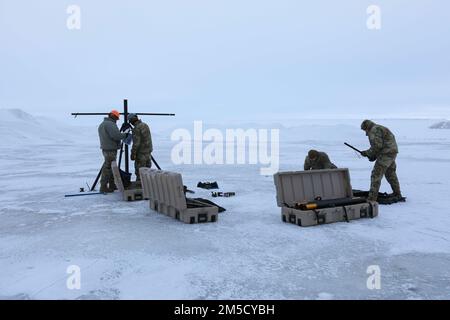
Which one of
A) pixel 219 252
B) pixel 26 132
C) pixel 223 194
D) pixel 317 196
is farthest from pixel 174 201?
pixel 26 132

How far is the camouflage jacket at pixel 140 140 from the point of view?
9852 mm

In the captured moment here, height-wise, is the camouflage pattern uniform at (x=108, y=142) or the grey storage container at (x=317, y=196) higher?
the camouflage pattern uniform at (x=108, y=142)

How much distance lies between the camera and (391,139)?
28.5 feet

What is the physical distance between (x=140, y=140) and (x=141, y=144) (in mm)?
114

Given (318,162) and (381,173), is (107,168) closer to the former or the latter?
(318,162)

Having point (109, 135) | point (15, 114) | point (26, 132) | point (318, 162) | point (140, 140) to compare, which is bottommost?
point (318, 162)

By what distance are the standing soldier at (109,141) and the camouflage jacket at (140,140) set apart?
57 centimetres

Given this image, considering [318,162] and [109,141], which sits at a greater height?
[109,141]

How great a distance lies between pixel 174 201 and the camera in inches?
284

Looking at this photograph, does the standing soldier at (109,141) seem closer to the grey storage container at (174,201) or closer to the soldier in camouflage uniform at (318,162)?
the grey storage container at (174,201)

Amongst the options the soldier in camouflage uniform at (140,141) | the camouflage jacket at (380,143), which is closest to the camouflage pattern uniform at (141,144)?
the soldier in camouflage uniform at (140,141)
